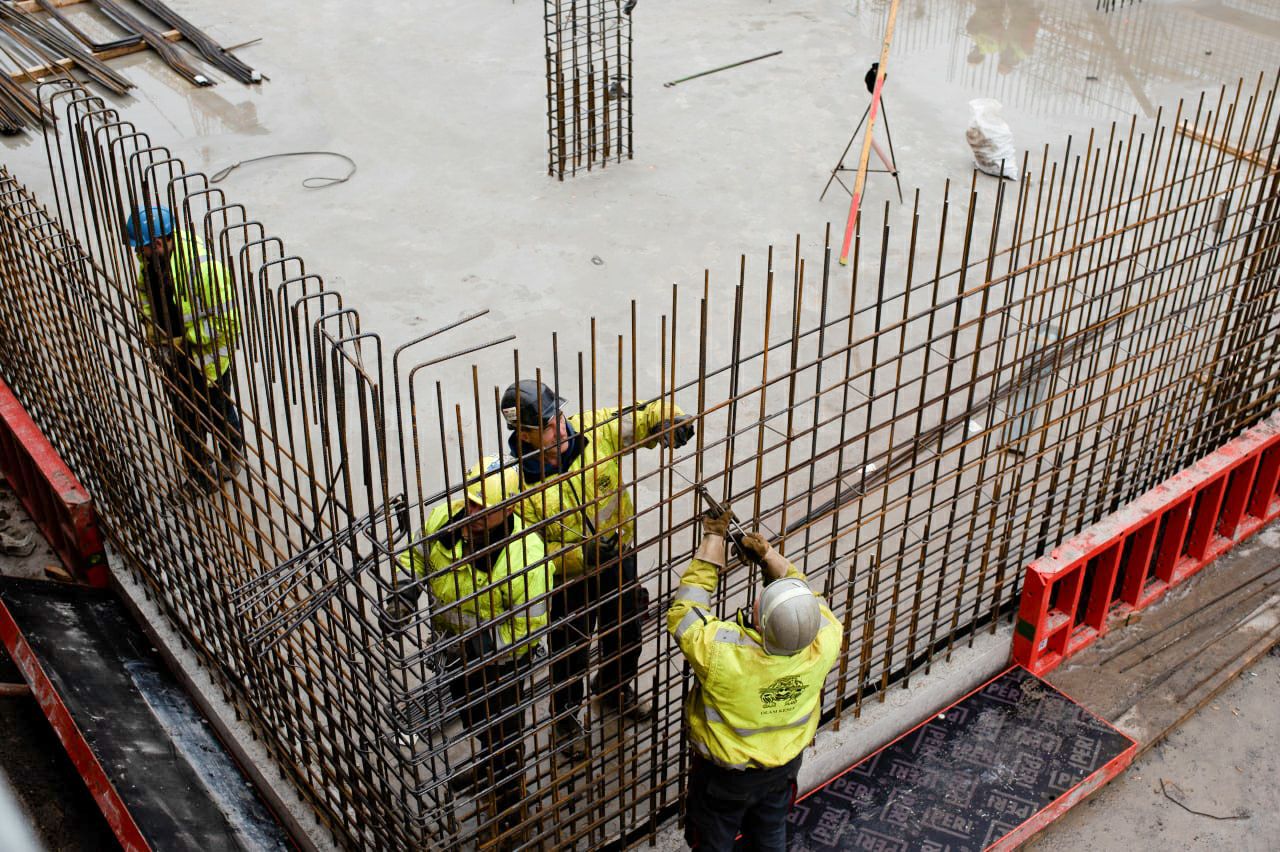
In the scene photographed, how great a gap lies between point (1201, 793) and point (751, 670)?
9.25 ft

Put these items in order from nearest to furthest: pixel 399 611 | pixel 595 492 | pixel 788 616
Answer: pixel 399 611
pixel 788 616
pixel 595 492

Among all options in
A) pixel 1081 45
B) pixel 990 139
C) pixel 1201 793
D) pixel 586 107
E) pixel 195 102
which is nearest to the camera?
pixel 1201 793

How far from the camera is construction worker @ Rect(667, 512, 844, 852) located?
4359 mm

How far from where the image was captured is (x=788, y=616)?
427 centimetres

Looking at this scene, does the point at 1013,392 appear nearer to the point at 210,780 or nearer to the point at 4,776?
the point at 210,780

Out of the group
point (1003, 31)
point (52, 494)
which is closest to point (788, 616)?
point (52, 494)

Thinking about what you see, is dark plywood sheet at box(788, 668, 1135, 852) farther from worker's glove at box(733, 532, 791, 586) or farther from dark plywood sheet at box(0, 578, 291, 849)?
dark plywood sheet at box(0, 578, 291, 849)

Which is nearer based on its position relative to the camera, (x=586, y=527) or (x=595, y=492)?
(x=595, y=492)

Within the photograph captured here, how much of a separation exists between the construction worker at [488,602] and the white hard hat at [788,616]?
0.79 metres

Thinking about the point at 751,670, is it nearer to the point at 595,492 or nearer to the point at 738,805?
the point at 738,805

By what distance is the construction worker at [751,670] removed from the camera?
4.36 metres

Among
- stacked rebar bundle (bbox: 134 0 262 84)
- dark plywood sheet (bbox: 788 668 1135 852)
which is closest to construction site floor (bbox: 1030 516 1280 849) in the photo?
Result: dark plywood sheet (bbox: 788 668 1135 852)

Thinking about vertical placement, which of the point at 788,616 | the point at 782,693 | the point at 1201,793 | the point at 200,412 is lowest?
the point at 1201,793

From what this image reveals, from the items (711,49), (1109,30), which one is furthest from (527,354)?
(1109,30)
